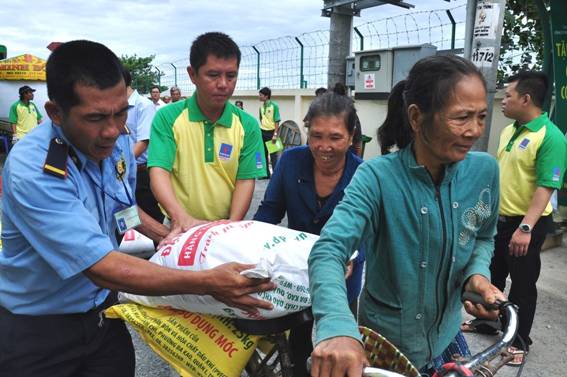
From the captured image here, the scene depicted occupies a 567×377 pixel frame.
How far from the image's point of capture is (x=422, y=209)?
1309mm

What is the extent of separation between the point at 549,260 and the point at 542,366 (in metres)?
2.02

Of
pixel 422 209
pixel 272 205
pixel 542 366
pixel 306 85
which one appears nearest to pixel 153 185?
pixel 272 205

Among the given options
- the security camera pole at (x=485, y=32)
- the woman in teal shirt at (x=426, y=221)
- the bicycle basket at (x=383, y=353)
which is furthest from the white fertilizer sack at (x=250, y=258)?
the security camera pole at (x=485, y=32)

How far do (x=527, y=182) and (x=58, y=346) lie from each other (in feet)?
9.13

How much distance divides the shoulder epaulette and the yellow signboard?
13.8 metres

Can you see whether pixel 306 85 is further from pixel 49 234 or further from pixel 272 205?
pixel 49 234

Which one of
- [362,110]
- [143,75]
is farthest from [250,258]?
[143,75]

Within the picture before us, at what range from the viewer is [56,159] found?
53.3 inches

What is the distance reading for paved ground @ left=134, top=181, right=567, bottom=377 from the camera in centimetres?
288

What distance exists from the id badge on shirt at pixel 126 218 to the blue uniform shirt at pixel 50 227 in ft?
0.08

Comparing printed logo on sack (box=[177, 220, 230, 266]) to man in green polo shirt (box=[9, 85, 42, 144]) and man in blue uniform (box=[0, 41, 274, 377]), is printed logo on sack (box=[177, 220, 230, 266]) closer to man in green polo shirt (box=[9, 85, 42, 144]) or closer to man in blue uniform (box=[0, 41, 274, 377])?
man in blue uniform (box=[0, 41, 274, 377])

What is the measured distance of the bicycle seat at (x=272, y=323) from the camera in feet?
5.17

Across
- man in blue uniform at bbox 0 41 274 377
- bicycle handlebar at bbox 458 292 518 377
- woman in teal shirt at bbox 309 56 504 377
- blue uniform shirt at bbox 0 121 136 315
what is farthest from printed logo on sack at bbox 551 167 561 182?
blue uniform shirt at bbox 0 121 136 315

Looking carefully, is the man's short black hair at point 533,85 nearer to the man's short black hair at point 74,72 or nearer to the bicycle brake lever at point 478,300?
the bicycle brake lever at point 478,300
